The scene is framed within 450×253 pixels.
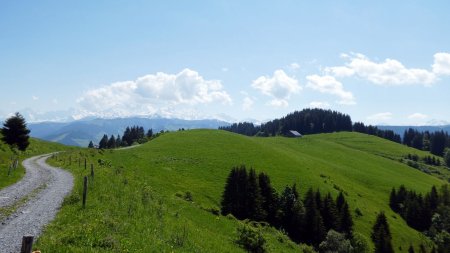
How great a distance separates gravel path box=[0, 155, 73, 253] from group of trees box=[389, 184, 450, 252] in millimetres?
93371

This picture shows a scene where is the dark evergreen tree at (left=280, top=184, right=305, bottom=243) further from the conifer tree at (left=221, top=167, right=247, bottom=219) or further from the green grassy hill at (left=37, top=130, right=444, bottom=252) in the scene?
the green grassy hill at (left=37, top=130, right=444, bottom=252)

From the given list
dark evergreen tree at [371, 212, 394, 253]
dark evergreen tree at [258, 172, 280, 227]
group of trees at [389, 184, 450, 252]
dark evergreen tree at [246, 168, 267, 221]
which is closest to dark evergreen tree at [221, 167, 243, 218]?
dark evergreen tree at [246, 168, 267, 221]

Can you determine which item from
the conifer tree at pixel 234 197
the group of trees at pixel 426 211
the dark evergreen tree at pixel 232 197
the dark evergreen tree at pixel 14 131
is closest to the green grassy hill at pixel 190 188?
the dark evergreen tree at pixel 232 197

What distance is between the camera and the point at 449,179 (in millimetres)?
178500

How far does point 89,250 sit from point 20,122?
264 feet

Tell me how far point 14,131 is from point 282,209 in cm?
6352

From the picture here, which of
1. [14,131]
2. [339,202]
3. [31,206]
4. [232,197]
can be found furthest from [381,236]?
[14,131]

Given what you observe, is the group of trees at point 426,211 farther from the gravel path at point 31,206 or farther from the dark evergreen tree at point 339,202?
the gravel path at point 31,206

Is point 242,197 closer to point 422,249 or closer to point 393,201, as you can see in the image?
point 422,249

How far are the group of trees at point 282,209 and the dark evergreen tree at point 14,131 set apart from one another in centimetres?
5062

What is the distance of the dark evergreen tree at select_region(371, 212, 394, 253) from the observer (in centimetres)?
7694

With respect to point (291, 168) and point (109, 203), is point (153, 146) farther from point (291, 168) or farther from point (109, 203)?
point (109, 203)

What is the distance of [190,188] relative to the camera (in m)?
72.0

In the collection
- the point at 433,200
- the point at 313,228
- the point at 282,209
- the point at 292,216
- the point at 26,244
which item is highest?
the point at 26,244
